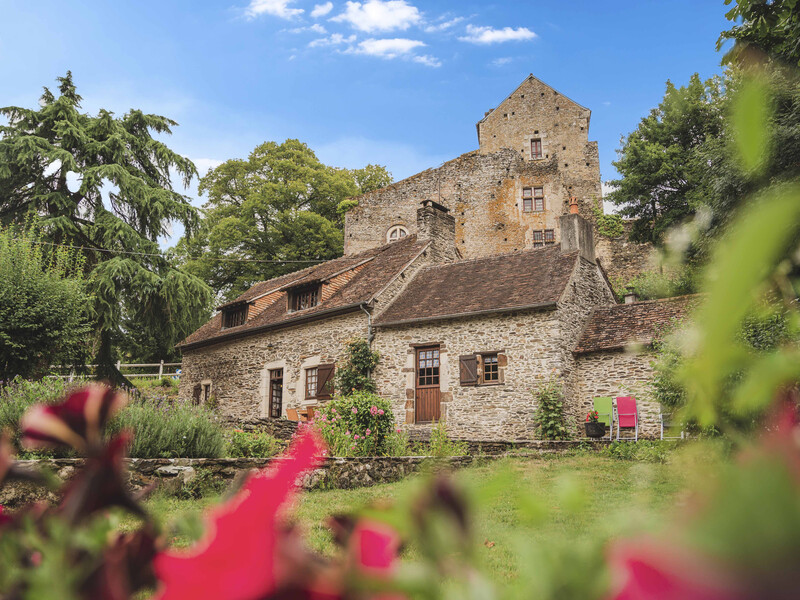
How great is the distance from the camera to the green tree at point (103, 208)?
763 inches

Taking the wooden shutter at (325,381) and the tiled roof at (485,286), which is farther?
the wooden shutter at (325,381)

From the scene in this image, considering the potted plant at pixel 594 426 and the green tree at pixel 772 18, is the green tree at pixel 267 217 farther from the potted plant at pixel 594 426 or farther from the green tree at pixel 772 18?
the green tree at pixel 772 18

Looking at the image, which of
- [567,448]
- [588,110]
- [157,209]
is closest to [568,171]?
[588,110]

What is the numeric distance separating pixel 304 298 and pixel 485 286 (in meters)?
6.09

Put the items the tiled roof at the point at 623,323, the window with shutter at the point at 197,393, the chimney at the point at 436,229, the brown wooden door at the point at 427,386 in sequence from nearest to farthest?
the tiled roof at the point at 623,323, the brown wooden door at the point at 427,386, the chimney at the point at 436,229, the window with shutter at the point at 197,393

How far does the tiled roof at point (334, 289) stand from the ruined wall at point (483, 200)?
11459mm

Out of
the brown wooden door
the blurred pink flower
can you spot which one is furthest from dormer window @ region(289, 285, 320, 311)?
the blurred pink flower

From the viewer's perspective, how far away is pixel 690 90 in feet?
78.4

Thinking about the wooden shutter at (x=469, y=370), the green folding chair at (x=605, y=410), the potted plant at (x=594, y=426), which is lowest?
the potted plant at (x=594, y=426)

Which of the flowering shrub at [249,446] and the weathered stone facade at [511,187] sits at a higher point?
the weathered stone facade at [511,187]

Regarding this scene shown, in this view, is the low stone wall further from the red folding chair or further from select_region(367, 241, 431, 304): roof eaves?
select_region(367, 241, 431, 304): roof eaves

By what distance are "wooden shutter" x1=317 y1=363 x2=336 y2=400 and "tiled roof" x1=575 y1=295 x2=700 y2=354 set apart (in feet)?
22.1

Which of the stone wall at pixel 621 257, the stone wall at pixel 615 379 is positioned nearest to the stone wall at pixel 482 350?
the stone wall at pixel 615 379

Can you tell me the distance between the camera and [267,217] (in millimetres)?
33094
